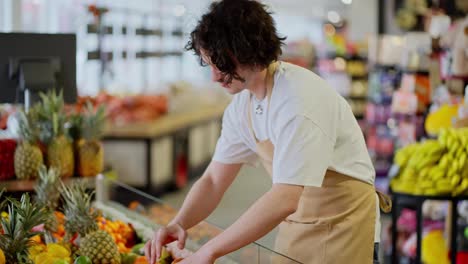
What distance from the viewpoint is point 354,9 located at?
14.8 meters

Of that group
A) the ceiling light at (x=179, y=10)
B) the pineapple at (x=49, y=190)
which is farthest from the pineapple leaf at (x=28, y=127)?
the ceiling light at (x=179, y=10)

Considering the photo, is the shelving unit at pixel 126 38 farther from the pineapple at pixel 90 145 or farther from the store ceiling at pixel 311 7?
the store ceiling at pixel 311 7

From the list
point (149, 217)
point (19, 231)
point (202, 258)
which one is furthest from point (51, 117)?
point (202, 258)

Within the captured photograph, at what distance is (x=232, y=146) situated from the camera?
2938 millimetres

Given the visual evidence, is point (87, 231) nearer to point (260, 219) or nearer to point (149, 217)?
point (149, 217)

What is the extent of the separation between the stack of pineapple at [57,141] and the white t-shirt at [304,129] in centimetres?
163

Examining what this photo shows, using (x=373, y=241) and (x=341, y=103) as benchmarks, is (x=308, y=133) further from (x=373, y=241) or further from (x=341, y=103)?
(x=373, y=241)

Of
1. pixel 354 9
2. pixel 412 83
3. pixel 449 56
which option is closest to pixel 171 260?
pixel 449 56

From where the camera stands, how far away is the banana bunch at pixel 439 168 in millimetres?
5016

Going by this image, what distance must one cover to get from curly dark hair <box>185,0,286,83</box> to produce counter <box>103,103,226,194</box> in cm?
712

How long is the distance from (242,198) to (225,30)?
5.88 feet

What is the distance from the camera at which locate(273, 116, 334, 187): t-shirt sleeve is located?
2.41 metres

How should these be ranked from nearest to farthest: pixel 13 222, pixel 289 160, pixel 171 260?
pixel 289 160 < pixel 13 222 < pixel 171 260

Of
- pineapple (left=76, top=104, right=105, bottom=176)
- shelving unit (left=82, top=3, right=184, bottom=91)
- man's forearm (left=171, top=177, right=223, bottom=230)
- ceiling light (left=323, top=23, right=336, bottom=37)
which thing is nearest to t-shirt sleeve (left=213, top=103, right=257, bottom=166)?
man's forearm (left=171, top=177, right=223, bottom=230)
